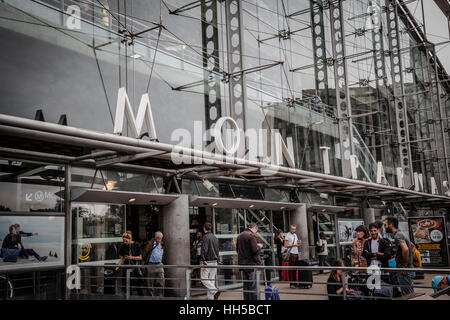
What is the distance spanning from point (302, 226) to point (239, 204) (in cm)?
413

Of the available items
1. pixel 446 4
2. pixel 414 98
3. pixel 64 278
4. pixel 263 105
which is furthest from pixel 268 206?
pixel 414 98

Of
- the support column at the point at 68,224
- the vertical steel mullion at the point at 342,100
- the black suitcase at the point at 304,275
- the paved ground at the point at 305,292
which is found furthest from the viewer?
the vertical steel mullion at the point at 342,100

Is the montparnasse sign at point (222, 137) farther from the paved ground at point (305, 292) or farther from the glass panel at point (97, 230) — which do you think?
the paved ground at point (305, 292)

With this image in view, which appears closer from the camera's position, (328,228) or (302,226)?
(302,226)

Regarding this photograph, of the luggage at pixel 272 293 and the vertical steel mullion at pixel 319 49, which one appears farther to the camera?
the vertical steel mullion at pixel 319 49

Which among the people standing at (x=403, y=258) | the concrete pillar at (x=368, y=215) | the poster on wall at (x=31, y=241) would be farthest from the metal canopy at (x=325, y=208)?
the poster on wall at (x=31, y=241)

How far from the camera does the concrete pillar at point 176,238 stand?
11711 millimetres

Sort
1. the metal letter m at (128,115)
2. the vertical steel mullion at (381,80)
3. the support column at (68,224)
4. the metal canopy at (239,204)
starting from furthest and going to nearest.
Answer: the vertical steel mullion at (381,80) → the metal canopy at (239,204) → the support column at (68,224) → the metal letter m at (128,115)

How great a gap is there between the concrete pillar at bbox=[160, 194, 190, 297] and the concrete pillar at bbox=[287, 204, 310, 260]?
→ 6416 millimetres

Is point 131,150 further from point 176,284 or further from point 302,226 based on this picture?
point 302,226

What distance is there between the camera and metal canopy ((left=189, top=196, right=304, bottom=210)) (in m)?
12.6

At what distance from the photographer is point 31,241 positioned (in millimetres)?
9164

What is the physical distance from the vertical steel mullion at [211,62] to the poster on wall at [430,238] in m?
9.12

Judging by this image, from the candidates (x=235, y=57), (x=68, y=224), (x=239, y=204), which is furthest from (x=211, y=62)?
(x=68, y=224)
